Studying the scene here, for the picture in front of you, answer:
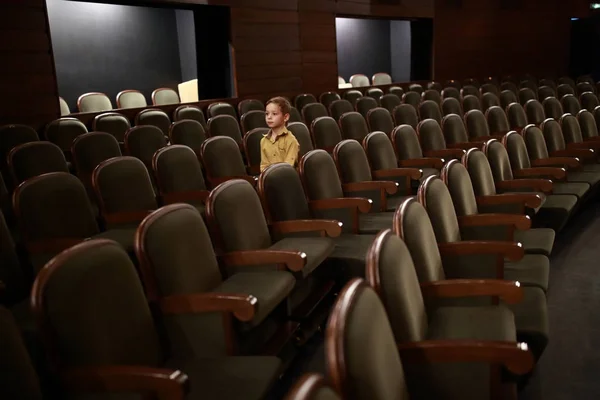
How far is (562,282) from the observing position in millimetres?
2111

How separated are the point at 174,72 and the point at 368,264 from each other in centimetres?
543

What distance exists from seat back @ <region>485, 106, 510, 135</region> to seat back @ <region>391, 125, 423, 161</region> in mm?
1091

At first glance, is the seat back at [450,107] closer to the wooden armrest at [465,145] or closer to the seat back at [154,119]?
the wooden armrest at [465,145]

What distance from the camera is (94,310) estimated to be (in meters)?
1.03

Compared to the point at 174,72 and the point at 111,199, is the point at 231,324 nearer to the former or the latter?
the point at 111,199

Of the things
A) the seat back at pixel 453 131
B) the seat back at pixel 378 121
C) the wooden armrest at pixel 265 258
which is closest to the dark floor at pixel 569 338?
the wooden armrest at pixel 265 258

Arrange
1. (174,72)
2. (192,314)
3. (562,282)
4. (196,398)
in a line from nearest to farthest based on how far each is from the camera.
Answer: (196,398), (192,314), (562,282), (174,72)

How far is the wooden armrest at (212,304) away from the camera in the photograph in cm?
120

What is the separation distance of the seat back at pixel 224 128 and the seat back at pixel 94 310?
2.14 m

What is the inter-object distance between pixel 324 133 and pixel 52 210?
1.80 m

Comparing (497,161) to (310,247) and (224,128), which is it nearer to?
(310,247)

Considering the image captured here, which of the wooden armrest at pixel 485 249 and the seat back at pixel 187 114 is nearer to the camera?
the wooden armrest at pixel 485 249

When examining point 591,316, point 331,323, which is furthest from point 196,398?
point 591,316

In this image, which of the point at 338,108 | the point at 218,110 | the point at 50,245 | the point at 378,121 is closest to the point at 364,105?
the point at 338,108
